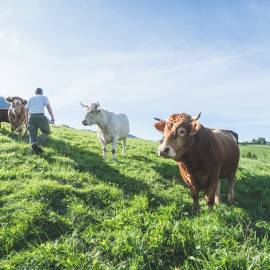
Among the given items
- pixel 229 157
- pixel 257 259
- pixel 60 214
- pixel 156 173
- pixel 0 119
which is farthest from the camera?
pixel 0 119

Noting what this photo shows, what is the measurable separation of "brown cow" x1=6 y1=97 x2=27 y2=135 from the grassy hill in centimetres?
594

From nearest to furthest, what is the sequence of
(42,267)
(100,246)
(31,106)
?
(42,267) < (100,246) < (31,106)

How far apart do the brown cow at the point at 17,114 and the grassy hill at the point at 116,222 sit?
19.5 feet

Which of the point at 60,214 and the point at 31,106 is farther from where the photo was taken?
the point at 31,106

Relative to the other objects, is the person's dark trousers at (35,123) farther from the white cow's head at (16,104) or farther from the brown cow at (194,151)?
the brown cow at (194,151)

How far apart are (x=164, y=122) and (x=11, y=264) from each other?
4.66 m

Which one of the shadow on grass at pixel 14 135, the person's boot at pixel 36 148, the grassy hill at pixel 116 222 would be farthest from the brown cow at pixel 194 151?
the shadow on grass at pixel 14 135

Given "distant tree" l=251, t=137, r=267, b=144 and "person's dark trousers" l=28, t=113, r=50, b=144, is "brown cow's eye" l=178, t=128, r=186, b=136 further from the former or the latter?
"distant tree" l=251, t=137, r=267, b=144

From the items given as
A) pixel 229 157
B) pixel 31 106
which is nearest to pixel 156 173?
pixel 229 157

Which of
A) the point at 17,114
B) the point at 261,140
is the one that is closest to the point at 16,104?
the point at 17,114

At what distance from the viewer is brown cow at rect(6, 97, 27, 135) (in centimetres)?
1930

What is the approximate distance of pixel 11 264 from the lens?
6.76 metres

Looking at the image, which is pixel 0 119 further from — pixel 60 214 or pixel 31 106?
pixel 60 214

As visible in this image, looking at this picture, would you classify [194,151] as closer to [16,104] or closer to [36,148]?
[36,148]
